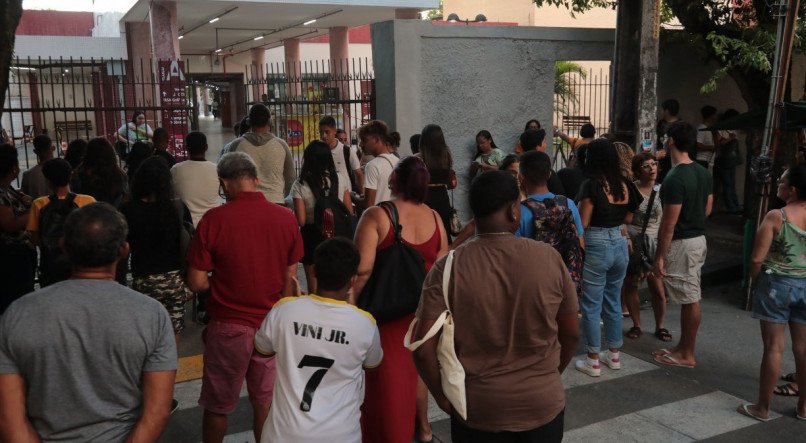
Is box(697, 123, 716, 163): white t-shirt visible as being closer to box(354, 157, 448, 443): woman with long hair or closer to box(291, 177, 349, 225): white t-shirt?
box(291, 177, 349, 225): white t-shirt

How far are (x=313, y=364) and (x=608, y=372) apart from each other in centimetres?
372

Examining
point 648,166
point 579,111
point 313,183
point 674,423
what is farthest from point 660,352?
point 579,111

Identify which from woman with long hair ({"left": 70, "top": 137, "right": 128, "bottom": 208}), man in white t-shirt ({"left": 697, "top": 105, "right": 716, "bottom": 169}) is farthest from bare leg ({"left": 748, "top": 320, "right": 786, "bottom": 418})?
man in white t-shirt ({"left": 697, "top": 105, "right": 716, "bottom": 169})

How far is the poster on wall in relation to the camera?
41.0 ft

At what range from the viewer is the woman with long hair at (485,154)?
32.7 feet

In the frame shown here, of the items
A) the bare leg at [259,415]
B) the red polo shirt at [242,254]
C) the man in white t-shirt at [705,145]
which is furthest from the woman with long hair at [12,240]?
the man in white t-shirt at [705,145]

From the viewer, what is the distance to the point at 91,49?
80.1 ft

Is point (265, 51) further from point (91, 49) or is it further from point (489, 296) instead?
point (489, 296)

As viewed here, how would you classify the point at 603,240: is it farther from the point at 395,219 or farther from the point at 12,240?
the point at 12,240

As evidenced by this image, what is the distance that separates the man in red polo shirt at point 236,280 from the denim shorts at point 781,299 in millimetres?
3286

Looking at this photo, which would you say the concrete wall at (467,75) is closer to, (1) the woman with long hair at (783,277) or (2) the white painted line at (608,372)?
(2) the white painted line at (608,372)

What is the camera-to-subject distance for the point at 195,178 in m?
6.50

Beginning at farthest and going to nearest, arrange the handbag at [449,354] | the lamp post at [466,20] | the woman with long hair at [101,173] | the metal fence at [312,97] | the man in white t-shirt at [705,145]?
the lamp post at [466,20]
the man in white t-shirt at [705,145]
the metal fence at [312,97]
the woman with long hair at [101,173]
the handbag at [449,354]

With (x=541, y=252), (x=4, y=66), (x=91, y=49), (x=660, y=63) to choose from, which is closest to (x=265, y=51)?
(x=91, y=49)
